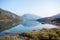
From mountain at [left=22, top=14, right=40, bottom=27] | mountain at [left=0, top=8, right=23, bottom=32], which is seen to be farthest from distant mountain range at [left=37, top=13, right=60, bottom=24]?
mountain at [left=0, top=8, right=23, bottom=32]

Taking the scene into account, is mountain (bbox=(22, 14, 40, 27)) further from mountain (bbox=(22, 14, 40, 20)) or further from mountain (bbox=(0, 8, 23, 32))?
mountain (bbox=(0, 8, 23, 32))

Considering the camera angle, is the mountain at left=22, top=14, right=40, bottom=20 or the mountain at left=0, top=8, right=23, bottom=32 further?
the mountain at left=0, top=8, right=23, bottom=32

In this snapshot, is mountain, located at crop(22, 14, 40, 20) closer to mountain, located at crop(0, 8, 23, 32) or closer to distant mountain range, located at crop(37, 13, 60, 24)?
distant mountain range, located at crop(37, 13, 60, 24)

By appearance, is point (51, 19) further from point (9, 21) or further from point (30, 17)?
point (9, 21)

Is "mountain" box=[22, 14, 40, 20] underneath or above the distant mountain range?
above

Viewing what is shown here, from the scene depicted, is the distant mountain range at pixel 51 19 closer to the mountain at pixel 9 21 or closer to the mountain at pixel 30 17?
the mountain at pixel 30 17

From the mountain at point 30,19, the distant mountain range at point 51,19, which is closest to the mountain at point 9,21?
the mountain at point 30,19

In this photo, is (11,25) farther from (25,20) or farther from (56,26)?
(56,26)

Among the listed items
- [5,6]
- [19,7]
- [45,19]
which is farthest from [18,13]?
[45,19]

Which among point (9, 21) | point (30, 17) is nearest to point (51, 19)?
point (30, 17)

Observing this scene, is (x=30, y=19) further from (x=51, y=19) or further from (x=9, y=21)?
(x=9, y=21)

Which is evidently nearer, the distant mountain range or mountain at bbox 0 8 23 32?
the distant mountain range

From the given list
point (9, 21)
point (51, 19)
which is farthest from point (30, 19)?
point (9, 21)

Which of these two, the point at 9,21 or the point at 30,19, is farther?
the point at 9,21
